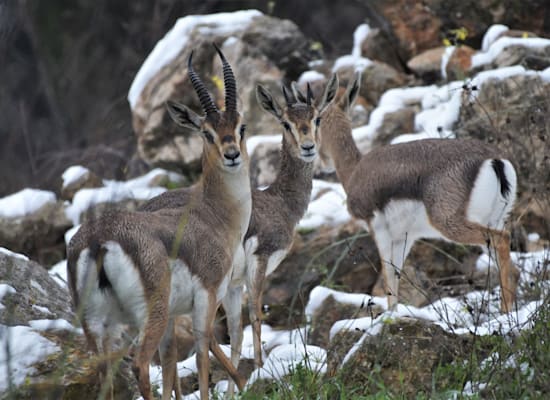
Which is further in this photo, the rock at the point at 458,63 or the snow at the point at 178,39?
the snow at the point at 178,39

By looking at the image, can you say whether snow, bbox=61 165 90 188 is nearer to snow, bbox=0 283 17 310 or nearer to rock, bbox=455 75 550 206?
rock, bbox=455 75 550 206

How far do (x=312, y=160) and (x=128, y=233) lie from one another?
292 cm

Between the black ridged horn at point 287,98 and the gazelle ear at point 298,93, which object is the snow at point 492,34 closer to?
the gazelle ear at point 298,93

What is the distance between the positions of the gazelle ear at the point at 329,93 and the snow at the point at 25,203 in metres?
3.69

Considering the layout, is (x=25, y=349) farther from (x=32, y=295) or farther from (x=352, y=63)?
(x=352, y=63)

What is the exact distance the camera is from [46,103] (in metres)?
20.6

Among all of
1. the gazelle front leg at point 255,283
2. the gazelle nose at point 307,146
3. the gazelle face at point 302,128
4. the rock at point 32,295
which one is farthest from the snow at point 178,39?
the rock at point 32,295

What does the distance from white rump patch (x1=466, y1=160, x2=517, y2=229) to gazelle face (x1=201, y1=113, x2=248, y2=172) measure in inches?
76.5

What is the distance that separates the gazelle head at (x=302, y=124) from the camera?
786 cm

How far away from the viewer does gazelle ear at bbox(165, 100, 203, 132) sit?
675 centimetres

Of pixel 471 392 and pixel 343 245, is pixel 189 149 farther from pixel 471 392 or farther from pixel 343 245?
pixel 471 392

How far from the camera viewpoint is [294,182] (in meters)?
8.16

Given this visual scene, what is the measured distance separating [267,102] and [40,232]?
333cm

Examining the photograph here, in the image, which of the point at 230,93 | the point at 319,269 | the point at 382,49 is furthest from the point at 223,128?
the point at 382,49
